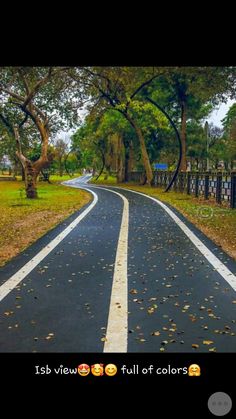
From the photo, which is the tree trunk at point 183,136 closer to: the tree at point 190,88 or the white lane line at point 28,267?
the tree at point 190,88

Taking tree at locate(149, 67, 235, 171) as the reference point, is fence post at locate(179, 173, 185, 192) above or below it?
below

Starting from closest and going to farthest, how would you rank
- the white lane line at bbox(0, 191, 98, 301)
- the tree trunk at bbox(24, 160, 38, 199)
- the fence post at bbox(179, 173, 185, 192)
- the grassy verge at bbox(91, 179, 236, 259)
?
the white lane line at bbox(0, 191, 98, 301) → the grassy verge at bbox(91, 179, 236, 259) → the tree trunk at bbox(24, 160, 38, 199) → the fence post at bbox(179, 173, 185, 192)

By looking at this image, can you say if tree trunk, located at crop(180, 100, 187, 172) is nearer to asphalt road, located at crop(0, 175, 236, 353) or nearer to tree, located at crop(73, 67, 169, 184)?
tree, located at crop(73, 67, 169, 184)

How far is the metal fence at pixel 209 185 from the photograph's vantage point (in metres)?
18.4

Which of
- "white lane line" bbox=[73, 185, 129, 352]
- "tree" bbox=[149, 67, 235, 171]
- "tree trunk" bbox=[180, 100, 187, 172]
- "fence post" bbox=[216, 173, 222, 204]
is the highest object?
"tree" bbox=[149, 67, 235, 171]

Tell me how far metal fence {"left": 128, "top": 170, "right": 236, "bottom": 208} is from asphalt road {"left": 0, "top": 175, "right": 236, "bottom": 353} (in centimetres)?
947

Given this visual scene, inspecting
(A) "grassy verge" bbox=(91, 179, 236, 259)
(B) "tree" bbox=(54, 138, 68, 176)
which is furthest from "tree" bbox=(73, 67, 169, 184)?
(B) "tree" bbox=(54, 138, 68, 176)

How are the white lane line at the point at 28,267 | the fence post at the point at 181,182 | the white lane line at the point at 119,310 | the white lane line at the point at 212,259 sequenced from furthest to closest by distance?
1. the fence post at the point at 181,182
2. the white lane line at the point at 212,259
3. the white lane line at the point at 28,267
4. the white lane line at the point at 119,310
